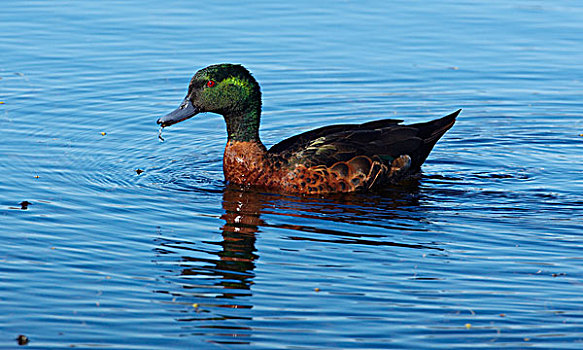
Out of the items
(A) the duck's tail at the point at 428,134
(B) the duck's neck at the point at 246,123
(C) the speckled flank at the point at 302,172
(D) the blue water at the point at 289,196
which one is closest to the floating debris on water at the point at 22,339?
(D) the blue water at the point at 289,196

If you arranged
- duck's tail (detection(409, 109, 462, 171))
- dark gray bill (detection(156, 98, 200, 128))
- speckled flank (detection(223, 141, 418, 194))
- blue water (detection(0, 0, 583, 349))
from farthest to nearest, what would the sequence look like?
duck's tail (detection(409, 109, 462, 171))
dark gray bill (detection(156, 98, 200, 128))
speckled flank (detection(223, 141, 418, 194))
blue water (detection(0, 0, 583, 349))

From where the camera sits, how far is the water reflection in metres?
7.70

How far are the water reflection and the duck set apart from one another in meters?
0.19

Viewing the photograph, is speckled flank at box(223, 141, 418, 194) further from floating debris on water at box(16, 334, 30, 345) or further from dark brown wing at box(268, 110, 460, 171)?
floating debris on water at box(16, 334, 30, 345)

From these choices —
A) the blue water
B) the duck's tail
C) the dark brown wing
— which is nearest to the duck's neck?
the dark brown wing

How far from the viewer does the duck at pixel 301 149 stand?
36.1 feet

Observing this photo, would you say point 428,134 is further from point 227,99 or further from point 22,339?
point 22,339

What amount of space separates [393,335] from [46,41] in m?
11.5

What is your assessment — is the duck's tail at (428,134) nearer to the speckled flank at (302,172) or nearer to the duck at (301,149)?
the duck at (301,149)

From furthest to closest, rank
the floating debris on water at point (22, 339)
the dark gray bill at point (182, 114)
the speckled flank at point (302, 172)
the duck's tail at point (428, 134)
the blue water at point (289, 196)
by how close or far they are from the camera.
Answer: the duck's tail at point (428, 134), the dark gray bill at point (182, 114), the speckled flank at point (302, 172), the blue water at point (289, 196), the floating debris on water at point (22, 339)

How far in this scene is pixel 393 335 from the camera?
24.0 ft

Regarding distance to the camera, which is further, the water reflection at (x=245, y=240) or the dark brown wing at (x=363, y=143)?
the dark brown wing at (x=363, y=143)

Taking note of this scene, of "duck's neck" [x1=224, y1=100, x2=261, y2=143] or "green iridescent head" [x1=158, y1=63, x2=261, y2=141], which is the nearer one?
"green iridescent head" [x1=158, y1=63, x2=261, y2=141]

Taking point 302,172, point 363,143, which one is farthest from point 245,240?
point 363,143
